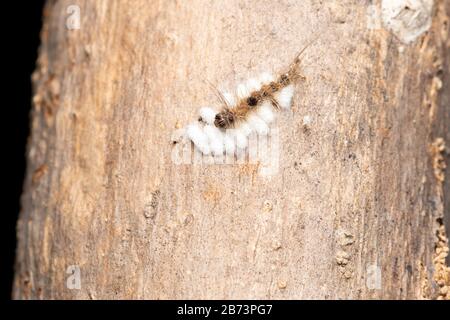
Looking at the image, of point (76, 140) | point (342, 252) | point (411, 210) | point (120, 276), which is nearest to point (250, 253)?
point (342, 252)

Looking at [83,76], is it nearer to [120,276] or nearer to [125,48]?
[125,48]

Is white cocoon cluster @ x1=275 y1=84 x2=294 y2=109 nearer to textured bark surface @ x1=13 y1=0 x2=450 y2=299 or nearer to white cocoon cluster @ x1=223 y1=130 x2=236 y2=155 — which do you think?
textured bark surface @ x1=13 y1=0 x2=450 y2=299

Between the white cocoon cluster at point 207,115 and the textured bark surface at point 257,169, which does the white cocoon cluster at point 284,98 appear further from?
the white cocoon cluster at point 207,115

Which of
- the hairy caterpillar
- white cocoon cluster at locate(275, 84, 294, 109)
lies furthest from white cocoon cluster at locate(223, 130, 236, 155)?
white cocoon cluster at locate(275, 84, 294, 109)

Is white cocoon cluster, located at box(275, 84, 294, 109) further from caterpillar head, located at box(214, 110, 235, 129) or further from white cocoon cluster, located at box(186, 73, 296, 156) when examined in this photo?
caterpillar head, located at box(214, 110, 235, 129)

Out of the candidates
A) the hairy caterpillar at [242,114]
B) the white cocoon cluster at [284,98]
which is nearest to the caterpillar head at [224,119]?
the hairy caterpillar at [242,114]

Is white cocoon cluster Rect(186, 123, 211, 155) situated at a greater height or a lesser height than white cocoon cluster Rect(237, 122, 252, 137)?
lesser

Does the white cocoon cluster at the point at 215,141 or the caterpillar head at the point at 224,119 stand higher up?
the caterpillar head at the point at 224,119
